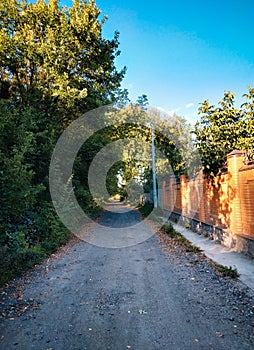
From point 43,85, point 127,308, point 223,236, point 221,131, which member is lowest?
point 127,308

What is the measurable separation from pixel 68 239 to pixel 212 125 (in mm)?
7688

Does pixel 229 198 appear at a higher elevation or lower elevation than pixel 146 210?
higher

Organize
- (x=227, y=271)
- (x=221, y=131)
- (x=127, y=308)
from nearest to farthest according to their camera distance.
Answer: (x=127, y=308)
(x=227, y=271)
(x=221, y=131)

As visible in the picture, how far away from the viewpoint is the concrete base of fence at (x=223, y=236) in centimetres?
692

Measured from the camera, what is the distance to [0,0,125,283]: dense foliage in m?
8.16

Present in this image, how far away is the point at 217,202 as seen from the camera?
374 inches

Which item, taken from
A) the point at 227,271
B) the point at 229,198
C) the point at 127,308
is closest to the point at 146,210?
the point at 229,198

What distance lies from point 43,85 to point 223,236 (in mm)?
10522

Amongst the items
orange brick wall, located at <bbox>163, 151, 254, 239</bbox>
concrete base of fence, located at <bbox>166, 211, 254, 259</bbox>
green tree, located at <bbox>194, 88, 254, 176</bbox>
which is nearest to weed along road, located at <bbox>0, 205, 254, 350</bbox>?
concrete base of fence, located at <bbox>166, 211, 254, 259</bbox>

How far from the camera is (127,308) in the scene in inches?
162

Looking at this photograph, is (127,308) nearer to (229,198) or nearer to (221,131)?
(229,198)

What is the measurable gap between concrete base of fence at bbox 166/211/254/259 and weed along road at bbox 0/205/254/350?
1.20 metres

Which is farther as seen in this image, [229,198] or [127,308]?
[229,198]

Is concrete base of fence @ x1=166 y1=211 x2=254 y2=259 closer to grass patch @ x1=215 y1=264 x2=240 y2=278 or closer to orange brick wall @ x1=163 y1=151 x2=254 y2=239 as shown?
orange brick wall @ x1=163 y1=151 x2=254 y2=239
